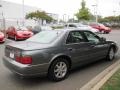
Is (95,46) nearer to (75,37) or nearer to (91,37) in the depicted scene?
(91,37)

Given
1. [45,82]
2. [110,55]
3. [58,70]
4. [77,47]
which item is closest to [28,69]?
[45,82]

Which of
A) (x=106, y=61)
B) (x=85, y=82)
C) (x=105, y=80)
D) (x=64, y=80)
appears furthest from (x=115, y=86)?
(x=106, y=61)

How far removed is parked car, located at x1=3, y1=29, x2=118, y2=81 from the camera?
5094 mm

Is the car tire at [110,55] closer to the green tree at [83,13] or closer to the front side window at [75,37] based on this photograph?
the front side window at [75,37]

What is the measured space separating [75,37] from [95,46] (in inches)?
40.1

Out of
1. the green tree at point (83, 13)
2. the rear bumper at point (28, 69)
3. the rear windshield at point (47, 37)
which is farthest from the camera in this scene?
the green tree at point (83, 13)

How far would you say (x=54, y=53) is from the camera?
548 cm

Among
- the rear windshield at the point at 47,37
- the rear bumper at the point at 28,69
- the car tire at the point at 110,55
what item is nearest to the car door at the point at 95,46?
the car tire at the point at 110,55

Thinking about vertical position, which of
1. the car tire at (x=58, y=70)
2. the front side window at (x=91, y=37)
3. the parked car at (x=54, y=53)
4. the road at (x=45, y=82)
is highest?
the front side window at (x=91, y=37)

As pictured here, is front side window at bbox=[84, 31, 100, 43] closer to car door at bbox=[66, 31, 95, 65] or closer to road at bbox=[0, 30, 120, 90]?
car door at bbox=[66, 31, 95, 65]

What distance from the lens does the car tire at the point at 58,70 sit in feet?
18.1

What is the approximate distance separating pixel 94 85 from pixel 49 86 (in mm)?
1184

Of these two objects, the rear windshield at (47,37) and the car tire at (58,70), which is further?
the rear windshield at (47,37)

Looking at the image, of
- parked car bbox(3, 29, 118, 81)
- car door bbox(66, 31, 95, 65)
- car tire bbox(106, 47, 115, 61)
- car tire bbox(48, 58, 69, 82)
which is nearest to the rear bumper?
parked car bbox(3, 29, 118, 81)
